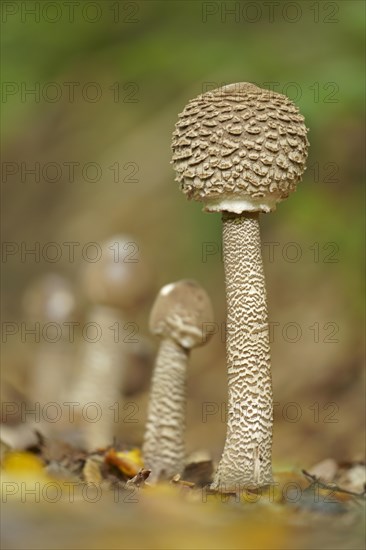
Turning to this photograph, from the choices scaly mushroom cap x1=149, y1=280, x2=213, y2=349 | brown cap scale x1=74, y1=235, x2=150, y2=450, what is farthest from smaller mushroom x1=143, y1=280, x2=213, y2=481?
brown cap scale x1=74, y1=235, x2=150, y2=450

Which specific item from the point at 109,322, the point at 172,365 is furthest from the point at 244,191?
the point at 109,322

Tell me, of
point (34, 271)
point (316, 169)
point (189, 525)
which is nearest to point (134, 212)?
point (34, 271)

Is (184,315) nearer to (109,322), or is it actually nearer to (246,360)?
(246,360)

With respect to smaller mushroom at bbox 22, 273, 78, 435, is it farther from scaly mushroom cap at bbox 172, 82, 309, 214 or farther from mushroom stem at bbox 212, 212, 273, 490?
scaly mushroom cap at bbox 172, 82, 309, 214

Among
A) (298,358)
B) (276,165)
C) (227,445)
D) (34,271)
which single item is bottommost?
(227,445)

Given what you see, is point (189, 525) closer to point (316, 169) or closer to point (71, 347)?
point (71, 347)

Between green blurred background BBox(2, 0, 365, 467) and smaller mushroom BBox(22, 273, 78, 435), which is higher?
green blurred background BBox(2, 0, 365, 467)
